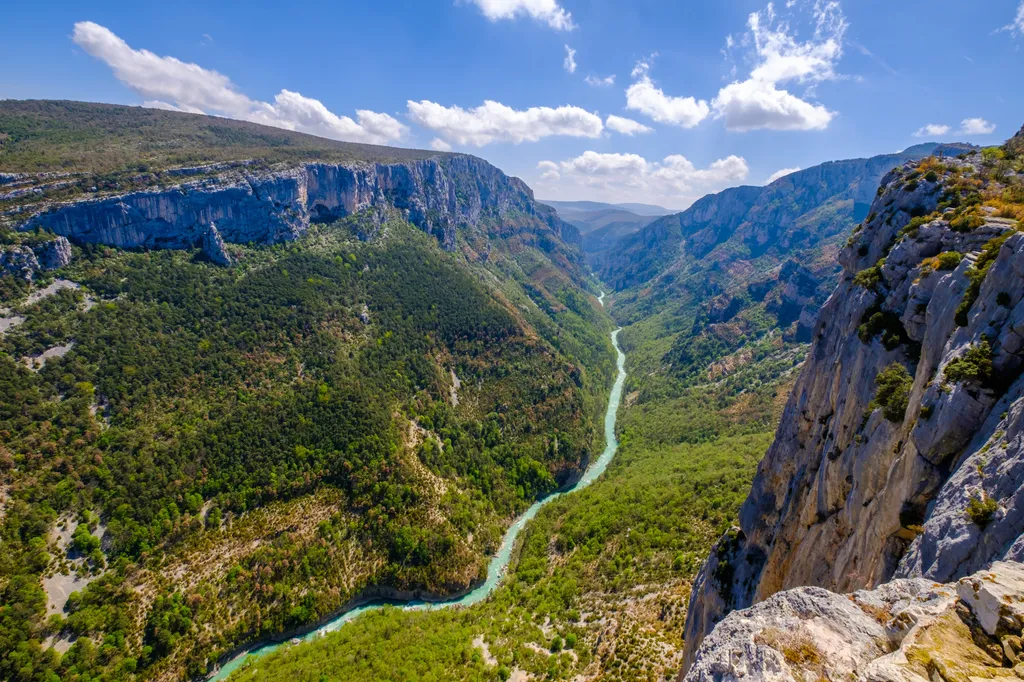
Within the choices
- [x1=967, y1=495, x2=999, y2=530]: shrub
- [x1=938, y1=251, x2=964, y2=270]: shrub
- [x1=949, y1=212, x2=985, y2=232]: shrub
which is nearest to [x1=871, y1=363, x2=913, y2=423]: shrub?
[x1=938, y1=251, x2=964, y2=270]: shrub

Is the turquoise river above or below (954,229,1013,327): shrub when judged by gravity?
below

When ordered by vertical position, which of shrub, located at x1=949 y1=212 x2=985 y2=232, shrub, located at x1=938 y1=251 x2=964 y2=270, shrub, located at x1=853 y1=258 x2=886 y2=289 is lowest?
shrub, located at x1=853 y1=258 x2=886 y2=289

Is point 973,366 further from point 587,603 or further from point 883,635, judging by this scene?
point 587,603

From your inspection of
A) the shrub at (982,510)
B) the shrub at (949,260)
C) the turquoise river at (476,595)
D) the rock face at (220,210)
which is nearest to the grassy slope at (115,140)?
the rock face at (220,210)

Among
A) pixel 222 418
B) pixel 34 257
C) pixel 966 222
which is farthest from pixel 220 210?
pixel 966 222

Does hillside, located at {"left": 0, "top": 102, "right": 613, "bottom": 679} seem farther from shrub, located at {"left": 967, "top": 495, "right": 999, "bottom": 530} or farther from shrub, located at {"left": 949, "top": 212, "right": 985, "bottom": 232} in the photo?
shrub, located at {"left": 949, "top": 212, "right": 985, "bottom": 232}

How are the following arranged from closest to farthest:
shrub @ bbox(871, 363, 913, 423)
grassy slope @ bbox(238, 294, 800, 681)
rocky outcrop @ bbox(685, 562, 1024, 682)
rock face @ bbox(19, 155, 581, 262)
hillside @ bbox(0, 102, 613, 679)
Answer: rocky outcrop @ bbox(685, 562, 1024, 682)
shrub @ bbox(871, 363, 913, 423)
grassy slope @ bbox(238, 294, 800, 681)
hillside @ bbox(0, 102, 613, 679)
rock face @ bbox(19, 155, 581, 262)

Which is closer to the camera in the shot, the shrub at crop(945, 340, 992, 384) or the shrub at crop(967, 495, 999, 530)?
the shrub at crop(967, 495, 999, 530)
